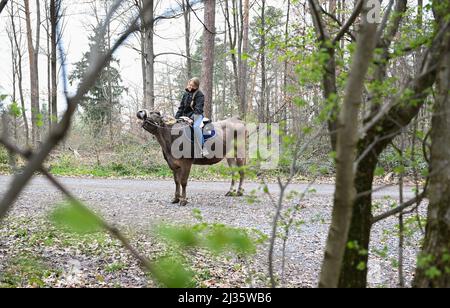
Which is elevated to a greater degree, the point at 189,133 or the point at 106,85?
the point at 106,85

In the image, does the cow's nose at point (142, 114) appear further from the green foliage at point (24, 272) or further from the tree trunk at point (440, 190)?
the tree trunk at point (440, 190)

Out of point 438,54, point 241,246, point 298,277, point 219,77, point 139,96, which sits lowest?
point 298,277

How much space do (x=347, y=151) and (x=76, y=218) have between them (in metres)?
0.96

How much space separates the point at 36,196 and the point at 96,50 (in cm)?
1093

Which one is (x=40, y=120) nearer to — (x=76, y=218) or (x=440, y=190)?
(x=76, y=218)

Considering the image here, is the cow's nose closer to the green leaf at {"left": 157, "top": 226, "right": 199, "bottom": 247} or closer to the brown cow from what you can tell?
the brown cow

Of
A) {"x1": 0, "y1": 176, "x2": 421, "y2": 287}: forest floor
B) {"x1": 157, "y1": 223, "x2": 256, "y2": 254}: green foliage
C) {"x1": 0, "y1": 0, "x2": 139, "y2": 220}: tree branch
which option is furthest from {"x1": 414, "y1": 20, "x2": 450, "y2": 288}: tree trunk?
{"x1": 0, "y1": 0, "x2": 139, "y2": 220}: tree branch

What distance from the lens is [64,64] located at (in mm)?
869

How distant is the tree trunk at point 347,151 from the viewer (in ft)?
4.63

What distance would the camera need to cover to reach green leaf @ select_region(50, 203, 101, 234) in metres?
0.99

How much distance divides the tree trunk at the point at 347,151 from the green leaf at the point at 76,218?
3.00ft

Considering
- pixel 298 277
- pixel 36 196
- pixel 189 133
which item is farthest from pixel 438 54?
pixel 36 196

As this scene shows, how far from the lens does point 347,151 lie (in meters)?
1.51

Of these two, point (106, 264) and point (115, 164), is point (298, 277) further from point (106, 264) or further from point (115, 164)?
point (115, 164)
